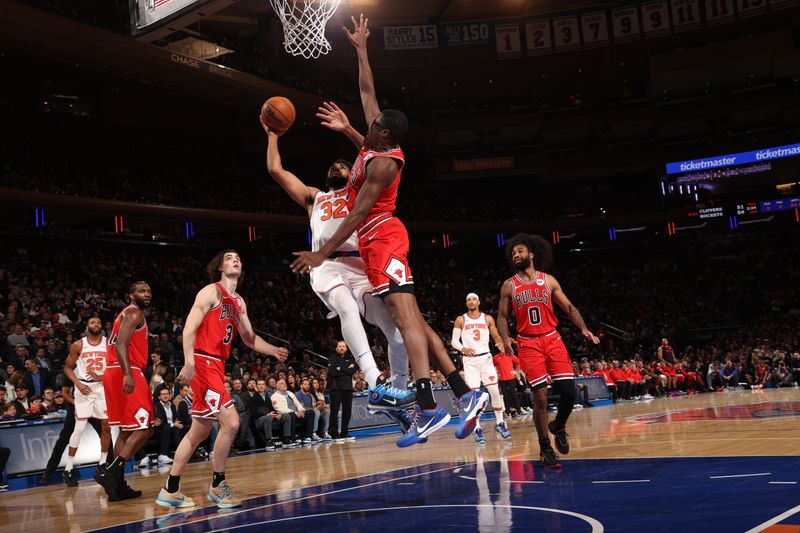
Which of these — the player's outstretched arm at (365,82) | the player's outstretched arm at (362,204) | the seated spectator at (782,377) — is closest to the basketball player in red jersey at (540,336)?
the player's outstretched arm at (365,82)

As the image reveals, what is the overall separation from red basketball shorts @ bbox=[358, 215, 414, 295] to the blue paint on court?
1.65 metres

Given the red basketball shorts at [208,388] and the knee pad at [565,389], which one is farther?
the knee pad at [565,389]

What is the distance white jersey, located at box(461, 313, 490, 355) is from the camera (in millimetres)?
11648

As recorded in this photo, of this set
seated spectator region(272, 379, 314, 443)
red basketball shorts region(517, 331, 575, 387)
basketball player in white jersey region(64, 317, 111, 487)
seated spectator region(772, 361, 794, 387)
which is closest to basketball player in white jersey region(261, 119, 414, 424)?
red basketball shorts region(517, 331, 575, 387)

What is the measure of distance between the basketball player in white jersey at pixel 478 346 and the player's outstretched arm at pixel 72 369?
490 cm

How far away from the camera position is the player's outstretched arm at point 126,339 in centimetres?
761

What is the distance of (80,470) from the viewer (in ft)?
37.1

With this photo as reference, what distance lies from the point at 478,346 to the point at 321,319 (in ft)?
45.0

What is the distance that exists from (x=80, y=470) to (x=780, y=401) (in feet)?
41.2

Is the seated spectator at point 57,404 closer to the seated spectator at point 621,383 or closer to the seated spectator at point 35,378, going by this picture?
the seated spectator at point 35,378

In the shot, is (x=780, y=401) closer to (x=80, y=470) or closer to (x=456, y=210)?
(x=80, y=470)

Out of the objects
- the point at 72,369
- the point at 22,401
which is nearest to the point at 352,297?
the point at 72,369

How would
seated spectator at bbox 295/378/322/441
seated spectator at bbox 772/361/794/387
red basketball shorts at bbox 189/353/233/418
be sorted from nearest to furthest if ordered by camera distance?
red basketball shorts at bbox 189/353/233/418, seated spectator at bbox 295/378/322/441, seated spectator at bbox 772/361/794/387

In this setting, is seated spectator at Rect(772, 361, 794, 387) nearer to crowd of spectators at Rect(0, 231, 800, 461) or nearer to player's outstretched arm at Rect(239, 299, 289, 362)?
crowd of spectators at Rect(0, 231, 800, 461)
